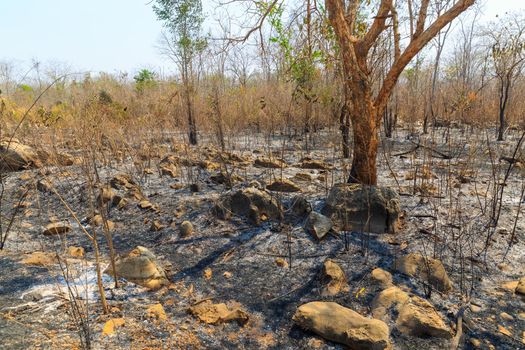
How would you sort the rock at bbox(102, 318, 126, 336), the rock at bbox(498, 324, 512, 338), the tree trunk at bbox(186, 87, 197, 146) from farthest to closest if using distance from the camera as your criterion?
the tree trunk at bbox(186, 87, 197, 146) → the rock at bbox(498, 324, 512, 338) → the rock at bbox(102, 318, 126, 336)

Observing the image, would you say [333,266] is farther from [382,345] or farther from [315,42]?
[315,42]

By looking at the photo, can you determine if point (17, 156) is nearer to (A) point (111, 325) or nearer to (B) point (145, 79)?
(A) point (111, 325)

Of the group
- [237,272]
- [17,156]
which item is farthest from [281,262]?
[17,156]

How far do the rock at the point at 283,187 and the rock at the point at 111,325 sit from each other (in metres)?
2.53

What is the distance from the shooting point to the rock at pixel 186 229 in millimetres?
3478

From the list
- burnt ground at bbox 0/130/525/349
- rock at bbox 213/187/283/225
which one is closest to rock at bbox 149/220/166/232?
burnt ground at bbox 0/130/525/349

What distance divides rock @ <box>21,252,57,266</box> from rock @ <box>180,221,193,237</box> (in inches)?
42.8

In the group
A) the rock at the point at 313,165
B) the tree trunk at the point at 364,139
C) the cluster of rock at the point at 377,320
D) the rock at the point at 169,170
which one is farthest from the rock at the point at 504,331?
the rock at the point at 169,170

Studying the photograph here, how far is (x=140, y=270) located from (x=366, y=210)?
82.8 inches

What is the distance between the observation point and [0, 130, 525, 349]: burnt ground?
6.78 ft

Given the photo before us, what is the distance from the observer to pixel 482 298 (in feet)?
8.32

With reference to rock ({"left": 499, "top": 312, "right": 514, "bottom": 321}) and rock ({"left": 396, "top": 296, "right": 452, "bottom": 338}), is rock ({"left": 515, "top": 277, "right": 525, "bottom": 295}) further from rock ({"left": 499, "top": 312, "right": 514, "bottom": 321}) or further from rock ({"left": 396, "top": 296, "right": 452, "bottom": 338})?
rock ({"left": 396, "top": 296, "right": 452, "bottom": 338})

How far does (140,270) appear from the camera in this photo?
8.54ft

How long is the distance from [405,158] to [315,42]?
137 inches
